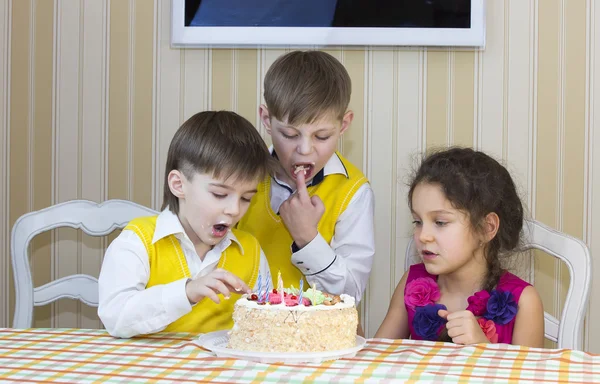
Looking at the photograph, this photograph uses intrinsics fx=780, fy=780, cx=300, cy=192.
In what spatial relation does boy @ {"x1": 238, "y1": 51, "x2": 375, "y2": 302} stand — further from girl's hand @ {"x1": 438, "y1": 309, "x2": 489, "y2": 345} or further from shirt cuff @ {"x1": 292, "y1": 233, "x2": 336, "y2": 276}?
girl's hand @ {"x1": 438, "y1": 309, "x2": 489, "y2": 345}

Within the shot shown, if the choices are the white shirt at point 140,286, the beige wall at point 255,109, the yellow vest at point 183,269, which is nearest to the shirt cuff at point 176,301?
the white shirt at point 140,286

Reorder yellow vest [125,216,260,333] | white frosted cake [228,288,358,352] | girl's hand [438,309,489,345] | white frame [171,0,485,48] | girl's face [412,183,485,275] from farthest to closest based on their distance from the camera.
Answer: white frame [171,0,485,48] < girl's face [412,183,485,275] < yellow vest [125,216,260,333] < girl's hand [438,309,489,345] < white frosted cake [228,288,358,352]

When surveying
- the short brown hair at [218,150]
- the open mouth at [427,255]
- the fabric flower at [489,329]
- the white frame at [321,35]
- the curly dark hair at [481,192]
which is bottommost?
the fabric flower at [489,329]

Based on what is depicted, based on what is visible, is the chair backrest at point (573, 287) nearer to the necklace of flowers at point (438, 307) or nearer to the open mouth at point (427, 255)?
the necklace of flowers at point (438, 307)

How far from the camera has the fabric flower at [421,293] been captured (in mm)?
1768

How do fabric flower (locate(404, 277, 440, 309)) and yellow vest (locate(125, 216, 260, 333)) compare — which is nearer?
yellow vest (locate(125, 216, 260, 333))

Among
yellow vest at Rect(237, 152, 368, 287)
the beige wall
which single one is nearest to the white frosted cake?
yellow vest at Rect(237, 152, 368, 287)

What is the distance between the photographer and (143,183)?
235 cm

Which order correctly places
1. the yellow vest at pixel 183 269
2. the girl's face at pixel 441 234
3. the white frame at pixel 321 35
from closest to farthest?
the yellow vest at pixel 183 269
the girl's face at pixel 441 234
the white frame at pixel 321 35

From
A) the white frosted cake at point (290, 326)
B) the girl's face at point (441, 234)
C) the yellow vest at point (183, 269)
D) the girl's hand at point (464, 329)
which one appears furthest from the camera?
the girl's face at point (441, 234)

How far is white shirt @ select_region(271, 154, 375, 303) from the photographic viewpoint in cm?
176

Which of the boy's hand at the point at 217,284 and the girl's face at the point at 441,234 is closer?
the boy's hand at the point at 217,284

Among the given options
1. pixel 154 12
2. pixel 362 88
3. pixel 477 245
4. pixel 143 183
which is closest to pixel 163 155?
pixel 143 183

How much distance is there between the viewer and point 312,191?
6.37ft
